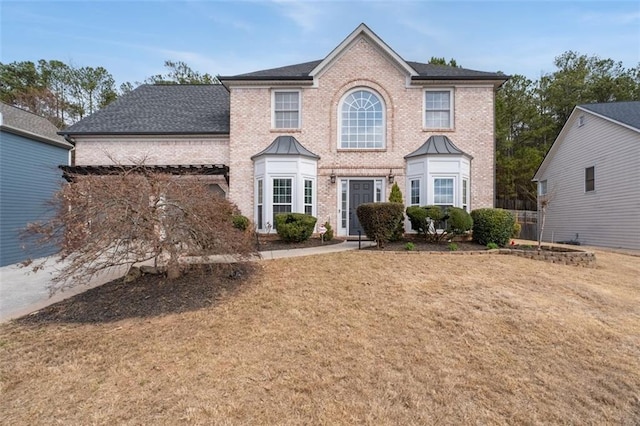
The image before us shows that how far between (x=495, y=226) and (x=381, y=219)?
156 inches

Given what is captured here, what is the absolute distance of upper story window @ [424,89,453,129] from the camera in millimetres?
12820

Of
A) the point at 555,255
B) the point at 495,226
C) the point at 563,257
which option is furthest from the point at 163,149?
the point at 563,257

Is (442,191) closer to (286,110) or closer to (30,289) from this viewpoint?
(286,110)

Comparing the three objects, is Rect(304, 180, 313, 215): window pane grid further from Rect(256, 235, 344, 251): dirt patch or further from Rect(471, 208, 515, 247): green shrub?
Rect(471, 208, 515, 247): green shrub

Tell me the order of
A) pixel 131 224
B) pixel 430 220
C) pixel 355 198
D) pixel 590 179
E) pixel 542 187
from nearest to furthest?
pixel 131 224 < pixel 430 220 < pixel 355 198 < pixel 590 179 < pixel 542 187

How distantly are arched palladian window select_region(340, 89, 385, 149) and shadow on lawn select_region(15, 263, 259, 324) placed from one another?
8.12 metres

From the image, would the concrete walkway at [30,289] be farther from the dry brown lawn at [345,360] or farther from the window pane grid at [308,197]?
the window pane grid at [308,197]

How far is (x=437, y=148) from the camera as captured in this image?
12.0 metres

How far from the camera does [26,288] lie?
274 inches

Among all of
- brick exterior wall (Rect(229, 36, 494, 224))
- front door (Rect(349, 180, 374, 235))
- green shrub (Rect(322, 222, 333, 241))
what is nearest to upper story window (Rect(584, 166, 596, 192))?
brick exterior wall (Rect(229, 36, 494, 224))

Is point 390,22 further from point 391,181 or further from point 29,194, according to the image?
point 29,194

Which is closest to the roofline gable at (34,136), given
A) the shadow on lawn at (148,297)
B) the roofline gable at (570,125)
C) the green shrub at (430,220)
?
the shadow on lawn at (148,297)

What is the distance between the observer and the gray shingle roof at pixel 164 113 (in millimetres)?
13258

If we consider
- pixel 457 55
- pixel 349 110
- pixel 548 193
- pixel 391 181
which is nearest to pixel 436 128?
pixel 391 181
